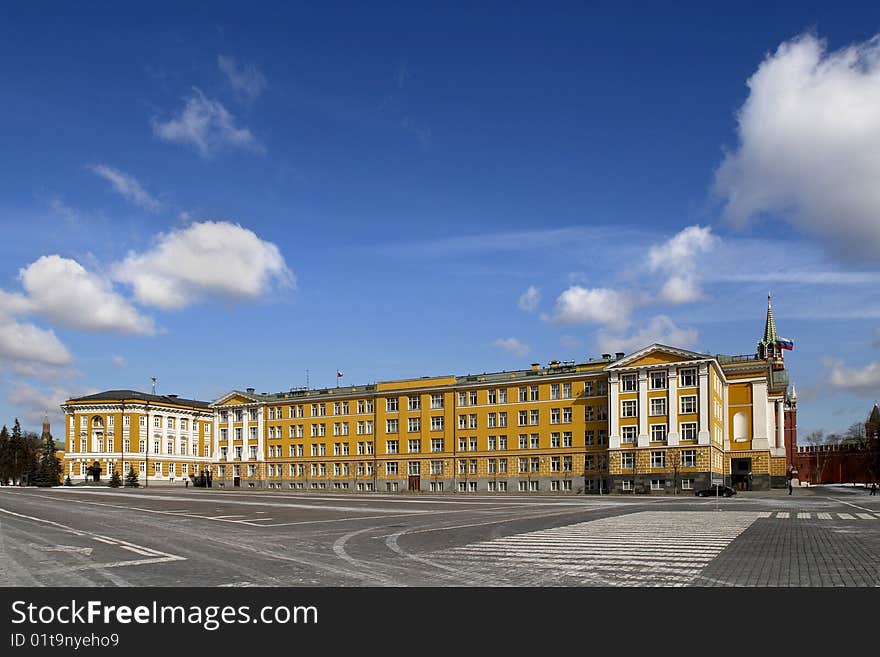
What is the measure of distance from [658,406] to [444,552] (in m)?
69.9

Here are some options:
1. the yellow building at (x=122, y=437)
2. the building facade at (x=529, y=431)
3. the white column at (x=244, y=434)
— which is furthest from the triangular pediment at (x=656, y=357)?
the yellow building at (x=122, y=437)

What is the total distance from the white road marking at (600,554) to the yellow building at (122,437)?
11943 centimetres

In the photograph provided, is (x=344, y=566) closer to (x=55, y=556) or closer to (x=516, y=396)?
(x=55, y=556)

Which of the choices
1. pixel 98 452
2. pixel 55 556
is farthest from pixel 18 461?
pixel 55 556

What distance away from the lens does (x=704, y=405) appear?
83.4 meters

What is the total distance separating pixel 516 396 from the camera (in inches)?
3915

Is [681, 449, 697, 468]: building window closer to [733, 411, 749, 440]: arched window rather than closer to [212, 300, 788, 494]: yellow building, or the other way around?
[212, 300, 788, 494]: yellow building

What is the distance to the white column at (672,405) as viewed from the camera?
8488 cm

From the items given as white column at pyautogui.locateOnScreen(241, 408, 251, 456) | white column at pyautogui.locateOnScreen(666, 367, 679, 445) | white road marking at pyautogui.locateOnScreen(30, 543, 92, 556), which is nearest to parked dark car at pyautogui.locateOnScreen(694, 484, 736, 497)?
white column at pyautogui.locateOnScreen(666, 367, 679, 445)

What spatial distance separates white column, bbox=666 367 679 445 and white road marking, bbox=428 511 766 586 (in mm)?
54334

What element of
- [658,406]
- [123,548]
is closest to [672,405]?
[658,406]

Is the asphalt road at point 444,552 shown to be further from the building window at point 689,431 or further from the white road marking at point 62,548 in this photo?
the building window at point 689,431

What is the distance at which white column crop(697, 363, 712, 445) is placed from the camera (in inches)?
3246
